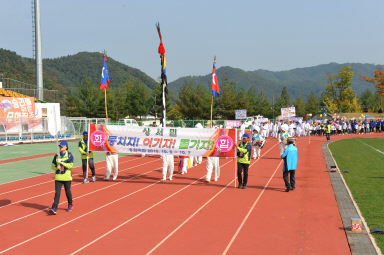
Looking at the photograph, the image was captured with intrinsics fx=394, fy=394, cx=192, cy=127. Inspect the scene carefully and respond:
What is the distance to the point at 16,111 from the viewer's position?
3622 centimetres

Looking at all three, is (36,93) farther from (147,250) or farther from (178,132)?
(147,250)

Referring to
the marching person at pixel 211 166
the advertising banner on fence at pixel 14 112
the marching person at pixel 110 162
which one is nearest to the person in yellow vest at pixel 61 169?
the marching person at pixel 110 162

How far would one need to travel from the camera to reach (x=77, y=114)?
211 ft

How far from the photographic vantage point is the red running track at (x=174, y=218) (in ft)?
24.7

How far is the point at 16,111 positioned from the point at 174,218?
31.2 meters

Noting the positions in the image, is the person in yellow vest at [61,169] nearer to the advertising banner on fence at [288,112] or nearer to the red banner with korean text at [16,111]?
the red banner with korean text at [16,111]

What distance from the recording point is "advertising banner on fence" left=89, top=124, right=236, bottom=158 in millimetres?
14117

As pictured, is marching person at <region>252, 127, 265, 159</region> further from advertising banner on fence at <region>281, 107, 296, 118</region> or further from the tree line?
the tree line

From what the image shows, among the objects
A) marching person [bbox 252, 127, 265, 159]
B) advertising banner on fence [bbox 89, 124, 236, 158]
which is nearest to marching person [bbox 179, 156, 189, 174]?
advertising banner on fence [bbox 89, 124, 236, 158]

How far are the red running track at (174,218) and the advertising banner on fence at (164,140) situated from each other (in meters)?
1.21

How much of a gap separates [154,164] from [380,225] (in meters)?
12.8

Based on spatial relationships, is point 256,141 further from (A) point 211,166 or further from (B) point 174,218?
(B) point 174,218

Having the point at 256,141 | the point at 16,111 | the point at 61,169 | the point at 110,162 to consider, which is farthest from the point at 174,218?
the point at 16,111

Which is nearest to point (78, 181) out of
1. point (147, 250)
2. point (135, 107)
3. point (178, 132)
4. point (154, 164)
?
point (178, 132)
